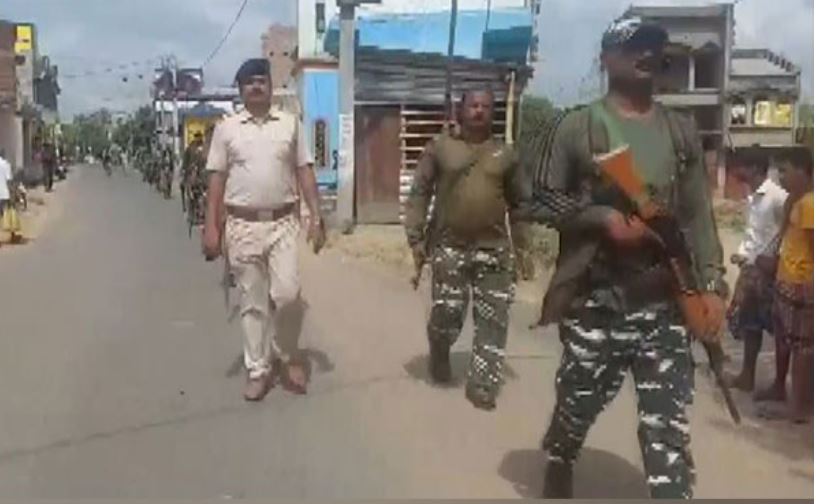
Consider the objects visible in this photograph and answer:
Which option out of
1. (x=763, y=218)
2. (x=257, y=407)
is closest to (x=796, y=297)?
(x=763, y=218)

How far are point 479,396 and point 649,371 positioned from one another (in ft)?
2.55

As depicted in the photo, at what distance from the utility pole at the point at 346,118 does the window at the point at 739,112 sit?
2.95 ft

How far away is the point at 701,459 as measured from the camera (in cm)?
364

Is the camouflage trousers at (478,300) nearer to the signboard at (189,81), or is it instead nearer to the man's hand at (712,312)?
the man's hand at (712,312)

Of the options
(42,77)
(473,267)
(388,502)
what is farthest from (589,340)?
Result: (42,77)

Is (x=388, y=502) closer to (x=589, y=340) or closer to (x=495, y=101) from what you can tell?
(x=589, y=340)

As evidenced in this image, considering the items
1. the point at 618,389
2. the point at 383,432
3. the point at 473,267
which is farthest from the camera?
the point at 473,267

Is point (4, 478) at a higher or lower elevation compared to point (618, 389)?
lower

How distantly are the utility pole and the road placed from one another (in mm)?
204

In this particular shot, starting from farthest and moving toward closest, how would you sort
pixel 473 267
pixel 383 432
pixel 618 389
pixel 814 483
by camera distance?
pixel 473 267 < pixel 383 432 < pixel 618 389 < pixel 814 483

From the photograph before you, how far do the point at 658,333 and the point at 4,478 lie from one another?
1.78 m

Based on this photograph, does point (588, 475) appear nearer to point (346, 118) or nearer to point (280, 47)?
point (346, 118)

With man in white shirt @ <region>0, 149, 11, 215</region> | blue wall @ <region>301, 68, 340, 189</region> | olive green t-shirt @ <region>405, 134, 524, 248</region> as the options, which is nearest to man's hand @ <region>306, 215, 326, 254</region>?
blue wall @ <region>301, 68, 340, 189</region>

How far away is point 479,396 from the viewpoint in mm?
4035
